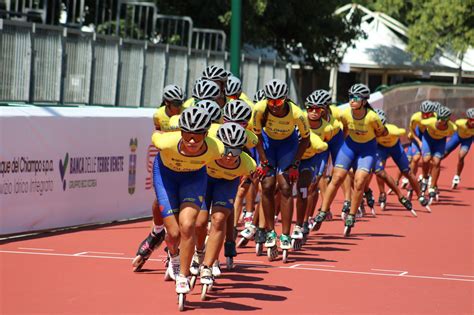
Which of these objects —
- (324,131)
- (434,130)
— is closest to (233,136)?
(324,131)

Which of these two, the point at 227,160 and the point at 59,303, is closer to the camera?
the point at 59,303

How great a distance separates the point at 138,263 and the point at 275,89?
287cm

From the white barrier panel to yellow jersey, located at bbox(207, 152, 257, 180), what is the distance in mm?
4157

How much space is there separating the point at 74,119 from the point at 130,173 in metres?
2.12

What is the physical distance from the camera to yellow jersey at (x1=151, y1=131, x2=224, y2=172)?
420 inches

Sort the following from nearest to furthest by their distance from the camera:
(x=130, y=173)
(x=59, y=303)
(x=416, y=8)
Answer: (x=59, y=303)
(x=130, y=173)
(x=416, y=8)

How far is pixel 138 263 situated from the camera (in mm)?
12594

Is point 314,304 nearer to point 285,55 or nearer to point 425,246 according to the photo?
point 425,246

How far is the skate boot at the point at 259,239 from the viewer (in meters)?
14.5

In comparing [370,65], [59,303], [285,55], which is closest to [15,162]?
[59,303]

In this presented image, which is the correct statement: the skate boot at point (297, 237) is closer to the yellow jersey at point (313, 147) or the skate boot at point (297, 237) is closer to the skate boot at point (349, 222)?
the yellow jersey at point (313, 147)

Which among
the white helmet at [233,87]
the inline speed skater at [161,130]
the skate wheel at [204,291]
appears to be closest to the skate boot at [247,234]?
the inline speed skater at [161,130]

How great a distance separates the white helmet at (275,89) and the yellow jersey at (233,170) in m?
2.29

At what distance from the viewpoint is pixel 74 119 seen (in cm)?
1681
